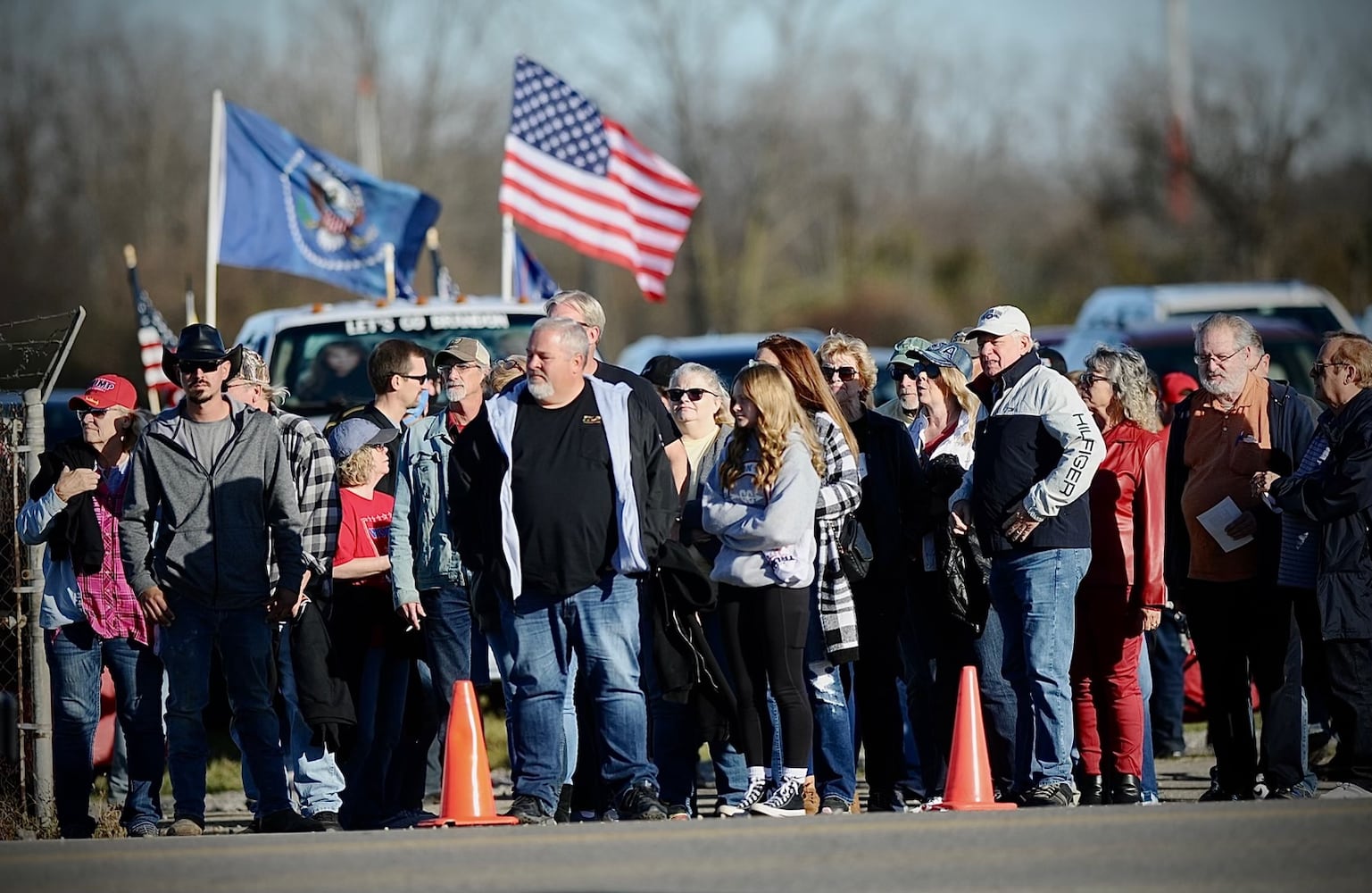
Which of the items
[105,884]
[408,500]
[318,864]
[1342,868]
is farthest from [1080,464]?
[105,884]

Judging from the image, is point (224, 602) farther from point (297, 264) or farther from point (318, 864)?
point (297, 264)

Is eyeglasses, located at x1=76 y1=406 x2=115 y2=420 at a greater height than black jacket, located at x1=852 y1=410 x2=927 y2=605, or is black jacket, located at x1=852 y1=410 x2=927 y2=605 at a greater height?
eyeglasses, located at x1=76 y1=406 x2=115 y2=420

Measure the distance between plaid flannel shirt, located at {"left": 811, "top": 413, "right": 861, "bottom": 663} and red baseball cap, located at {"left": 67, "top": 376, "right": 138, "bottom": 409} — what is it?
3186 millimetres

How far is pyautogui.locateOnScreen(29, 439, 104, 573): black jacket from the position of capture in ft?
28.5

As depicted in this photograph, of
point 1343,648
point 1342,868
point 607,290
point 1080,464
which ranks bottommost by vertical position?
point 1342,868

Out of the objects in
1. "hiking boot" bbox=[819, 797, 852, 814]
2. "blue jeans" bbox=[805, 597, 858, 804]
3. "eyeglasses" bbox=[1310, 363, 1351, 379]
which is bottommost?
"hiking boot" bbox=[819, 797, 852, 814]

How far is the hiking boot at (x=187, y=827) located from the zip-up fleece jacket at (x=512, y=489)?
5.29 feet

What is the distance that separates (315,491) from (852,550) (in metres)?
2.35

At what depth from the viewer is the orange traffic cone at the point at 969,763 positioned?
7.86 m

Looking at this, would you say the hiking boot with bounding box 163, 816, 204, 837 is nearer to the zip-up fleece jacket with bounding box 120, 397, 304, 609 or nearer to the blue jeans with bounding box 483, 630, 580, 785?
the zip-up fleece jacket with bounding box 120, 397, 304, 609

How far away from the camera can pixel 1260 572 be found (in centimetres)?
843

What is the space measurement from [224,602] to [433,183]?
4767cm

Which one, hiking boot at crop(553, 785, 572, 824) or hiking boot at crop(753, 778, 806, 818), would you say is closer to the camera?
hiking boot at crop(753, 778, 806, 818)

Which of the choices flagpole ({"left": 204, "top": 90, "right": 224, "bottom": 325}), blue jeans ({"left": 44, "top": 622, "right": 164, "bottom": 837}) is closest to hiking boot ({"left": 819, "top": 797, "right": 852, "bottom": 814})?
blue jeans ({"left": 44, "top": 622, "right": 164, "bottom": 837})
